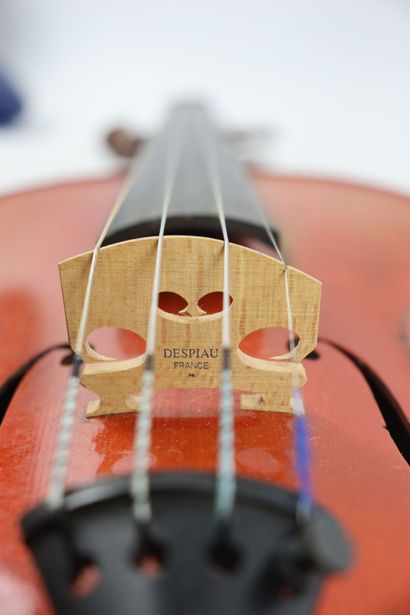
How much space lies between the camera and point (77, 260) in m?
0.62

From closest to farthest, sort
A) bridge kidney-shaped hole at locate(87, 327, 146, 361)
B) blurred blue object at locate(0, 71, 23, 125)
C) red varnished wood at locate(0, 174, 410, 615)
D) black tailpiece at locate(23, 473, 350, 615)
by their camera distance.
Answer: black tailpiece at locate(23, 473, 350, 615), red varnished wood at locate(0, 174, 410, 615), bridge kidney-shaped hole at locate(87, 327, 146, 361), blurred blue object at locate(0, 71, 23, 125)

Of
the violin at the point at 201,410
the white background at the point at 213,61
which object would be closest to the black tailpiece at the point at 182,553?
the violin at the point at 201,410

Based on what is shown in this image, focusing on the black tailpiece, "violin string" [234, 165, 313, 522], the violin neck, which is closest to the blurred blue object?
the violin neck

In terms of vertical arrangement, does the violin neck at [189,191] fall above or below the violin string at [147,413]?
above

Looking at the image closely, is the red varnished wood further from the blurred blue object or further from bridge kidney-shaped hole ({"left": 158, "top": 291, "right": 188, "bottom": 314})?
the blurred blue object

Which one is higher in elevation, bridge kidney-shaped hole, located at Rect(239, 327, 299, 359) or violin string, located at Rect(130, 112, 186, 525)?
bridge kidney-shaped hole, located at Rect(239, 327, 299, 359)

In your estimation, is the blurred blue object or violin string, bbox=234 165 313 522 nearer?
violin string, bbox=234 165 313 522

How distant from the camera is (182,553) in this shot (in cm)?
38

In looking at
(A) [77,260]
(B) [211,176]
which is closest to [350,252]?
(B) [211,176]

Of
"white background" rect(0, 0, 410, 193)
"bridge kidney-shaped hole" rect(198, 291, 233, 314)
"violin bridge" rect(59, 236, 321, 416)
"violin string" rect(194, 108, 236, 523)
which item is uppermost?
"white background" rect(0, 0, 410, 193)

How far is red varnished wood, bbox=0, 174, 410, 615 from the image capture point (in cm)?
49

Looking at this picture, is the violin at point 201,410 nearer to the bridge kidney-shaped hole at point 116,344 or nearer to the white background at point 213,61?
the bridge kidney-shaped hole at point 116,344

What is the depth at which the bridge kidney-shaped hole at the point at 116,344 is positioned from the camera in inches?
30.3

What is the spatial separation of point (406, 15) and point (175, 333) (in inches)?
101
